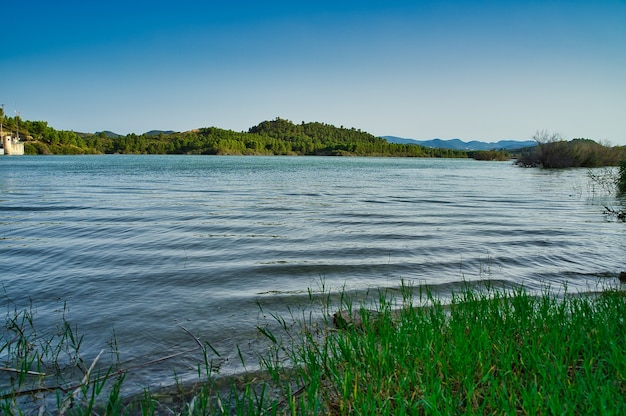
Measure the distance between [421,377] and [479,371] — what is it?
1.43 ft

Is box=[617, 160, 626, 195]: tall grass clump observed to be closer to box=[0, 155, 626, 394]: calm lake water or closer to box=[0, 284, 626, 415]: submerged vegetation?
box=[0, 155, 626, 394]: calm lake water

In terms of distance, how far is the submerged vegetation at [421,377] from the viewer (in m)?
2.80

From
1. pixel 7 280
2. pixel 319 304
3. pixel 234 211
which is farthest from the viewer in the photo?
pixel 234 211

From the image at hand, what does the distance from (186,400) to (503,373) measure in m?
2.45

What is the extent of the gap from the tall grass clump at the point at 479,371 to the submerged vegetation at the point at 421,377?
1cm

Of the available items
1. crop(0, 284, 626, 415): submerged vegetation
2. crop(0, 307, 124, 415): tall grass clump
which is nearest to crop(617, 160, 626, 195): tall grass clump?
crop(0, 284, 626, 415): submerged vegetation

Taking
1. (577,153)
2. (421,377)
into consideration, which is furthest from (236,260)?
(577,153)

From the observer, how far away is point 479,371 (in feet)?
10.7

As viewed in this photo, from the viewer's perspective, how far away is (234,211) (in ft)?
55.9

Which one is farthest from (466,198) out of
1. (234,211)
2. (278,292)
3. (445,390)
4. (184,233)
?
(445,390)

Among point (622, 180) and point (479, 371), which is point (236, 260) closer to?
point (479, 371)

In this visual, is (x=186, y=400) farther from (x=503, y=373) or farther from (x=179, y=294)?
(x=179, y=294)

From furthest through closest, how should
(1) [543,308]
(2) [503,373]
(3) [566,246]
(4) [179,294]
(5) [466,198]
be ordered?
(5) [466,198]
(3) [566,246]
(4) [179,294]
(1) [543,308]
(2) [503,373]

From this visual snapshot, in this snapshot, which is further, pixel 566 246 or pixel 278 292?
pixel 566 246
